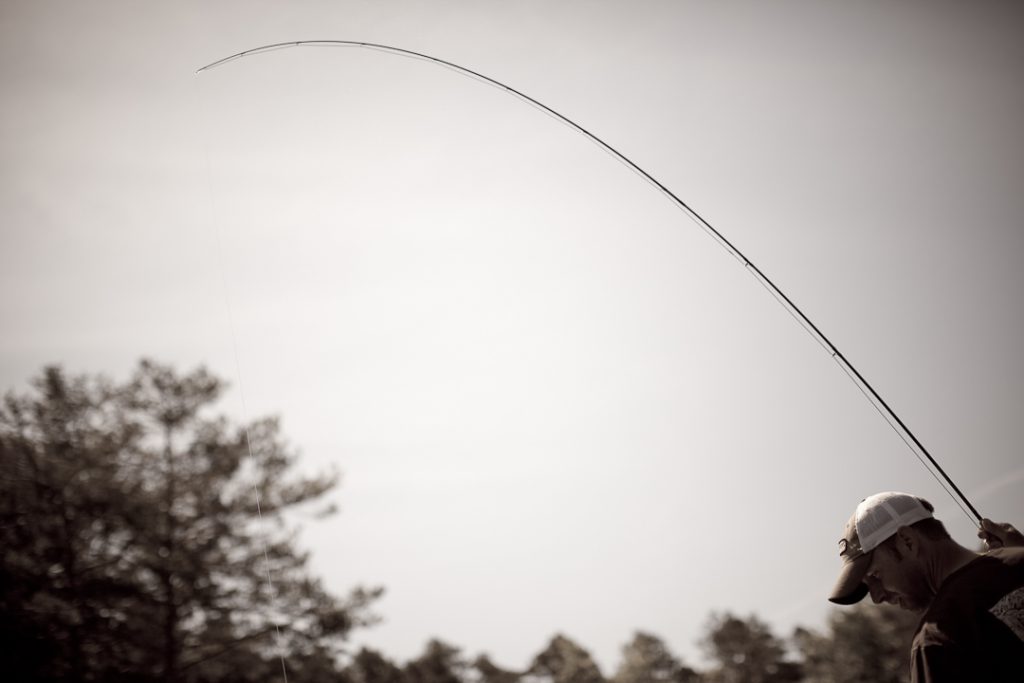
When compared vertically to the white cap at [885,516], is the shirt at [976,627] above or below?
below

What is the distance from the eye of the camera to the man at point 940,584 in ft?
5.85

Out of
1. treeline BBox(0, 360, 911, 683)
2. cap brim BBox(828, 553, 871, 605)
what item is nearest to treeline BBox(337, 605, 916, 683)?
treeline BBox(0, 360, 911, 683)

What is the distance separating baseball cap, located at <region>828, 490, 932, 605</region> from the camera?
7.46ft

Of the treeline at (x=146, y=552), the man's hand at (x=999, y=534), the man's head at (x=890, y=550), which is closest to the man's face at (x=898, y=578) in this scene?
the man's head at (x=890, y=550)

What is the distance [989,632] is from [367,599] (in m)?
20.6

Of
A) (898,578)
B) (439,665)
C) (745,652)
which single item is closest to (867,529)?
(898,578)

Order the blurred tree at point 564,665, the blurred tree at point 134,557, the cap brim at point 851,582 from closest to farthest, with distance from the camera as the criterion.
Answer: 1. the cap brim at point 851,582
2. the blurred tree at point 134,557
3. the blurred tree at point 564,665

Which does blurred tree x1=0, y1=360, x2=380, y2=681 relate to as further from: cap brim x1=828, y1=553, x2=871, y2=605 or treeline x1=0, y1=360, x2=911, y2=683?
cap brim x1=828, y1=553, x2=871, y2=605

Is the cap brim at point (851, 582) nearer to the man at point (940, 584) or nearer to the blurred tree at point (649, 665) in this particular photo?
the man at point (940, 584)

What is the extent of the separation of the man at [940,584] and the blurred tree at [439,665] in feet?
100

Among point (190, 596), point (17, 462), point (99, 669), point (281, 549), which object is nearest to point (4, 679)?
point (99, 669)

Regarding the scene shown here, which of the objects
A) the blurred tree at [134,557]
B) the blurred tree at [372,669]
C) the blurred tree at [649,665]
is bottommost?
the blurred tree at [649,665]

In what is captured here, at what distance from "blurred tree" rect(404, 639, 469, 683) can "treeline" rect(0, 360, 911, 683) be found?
9.52m

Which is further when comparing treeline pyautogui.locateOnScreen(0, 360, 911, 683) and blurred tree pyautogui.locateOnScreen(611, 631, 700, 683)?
blurred tree pyautogui.locateOnScreen(611, 631, 700, 683)
